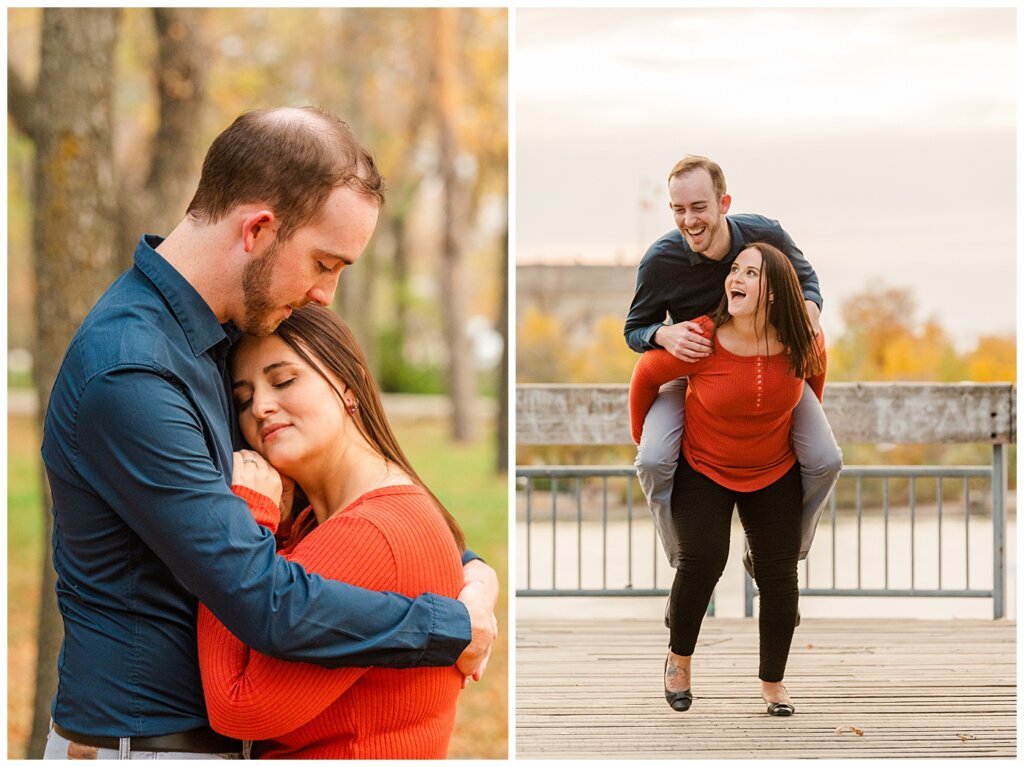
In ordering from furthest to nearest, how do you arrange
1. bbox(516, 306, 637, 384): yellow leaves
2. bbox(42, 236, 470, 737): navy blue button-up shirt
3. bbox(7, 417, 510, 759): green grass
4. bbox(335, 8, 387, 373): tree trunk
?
bbox(335, 8, 387, 373): tree trunk
bbox(7, 417, 510, 759): green grass
bbox(516, 306, 637, 384): yellow leaves
bbox(42, 236, 470, 737): navy blue button-up shirt

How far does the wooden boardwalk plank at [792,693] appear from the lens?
9.40 ft

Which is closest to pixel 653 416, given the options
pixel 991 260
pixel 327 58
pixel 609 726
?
pixel 609 726

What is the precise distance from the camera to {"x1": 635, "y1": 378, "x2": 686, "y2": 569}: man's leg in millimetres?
2854

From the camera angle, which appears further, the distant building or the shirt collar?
the distant building

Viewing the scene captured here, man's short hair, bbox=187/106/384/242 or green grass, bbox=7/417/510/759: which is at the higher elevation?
man's short hair, bbox=187/106/384/242

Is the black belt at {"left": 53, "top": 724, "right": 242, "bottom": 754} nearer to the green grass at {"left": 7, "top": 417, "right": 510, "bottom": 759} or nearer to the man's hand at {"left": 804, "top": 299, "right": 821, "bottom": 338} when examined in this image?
the man's hand at {"left": 804, "top": 299, "right": 821, "bottom": 338}

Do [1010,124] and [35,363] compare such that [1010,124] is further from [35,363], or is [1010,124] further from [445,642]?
[35,363]

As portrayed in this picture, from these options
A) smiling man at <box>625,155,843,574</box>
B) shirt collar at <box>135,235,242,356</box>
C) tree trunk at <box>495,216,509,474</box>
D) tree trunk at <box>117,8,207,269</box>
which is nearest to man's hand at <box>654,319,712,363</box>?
smiling man at <box>625,155,843,574</box>

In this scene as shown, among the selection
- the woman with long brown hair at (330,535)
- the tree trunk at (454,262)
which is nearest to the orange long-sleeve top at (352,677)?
the woman with long brown hair at (330,535)

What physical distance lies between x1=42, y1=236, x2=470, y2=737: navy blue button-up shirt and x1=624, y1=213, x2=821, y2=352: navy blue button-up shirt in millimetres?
1161

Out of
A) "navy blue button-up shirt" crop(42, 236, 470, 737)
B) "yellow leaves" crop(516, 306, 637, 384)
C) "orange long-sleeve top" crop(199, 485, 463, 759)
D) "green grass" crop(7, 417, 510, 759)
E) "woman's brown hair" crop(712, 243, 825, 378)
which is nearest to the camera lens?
"navy blue button-up shirt" crop(42, 236, 470, 737)

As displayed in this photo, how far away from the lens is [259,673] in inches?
71.9

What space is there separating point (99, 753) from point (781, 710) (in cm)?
176

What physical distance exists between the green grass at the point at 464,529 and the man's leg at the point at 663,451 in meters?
2.83
